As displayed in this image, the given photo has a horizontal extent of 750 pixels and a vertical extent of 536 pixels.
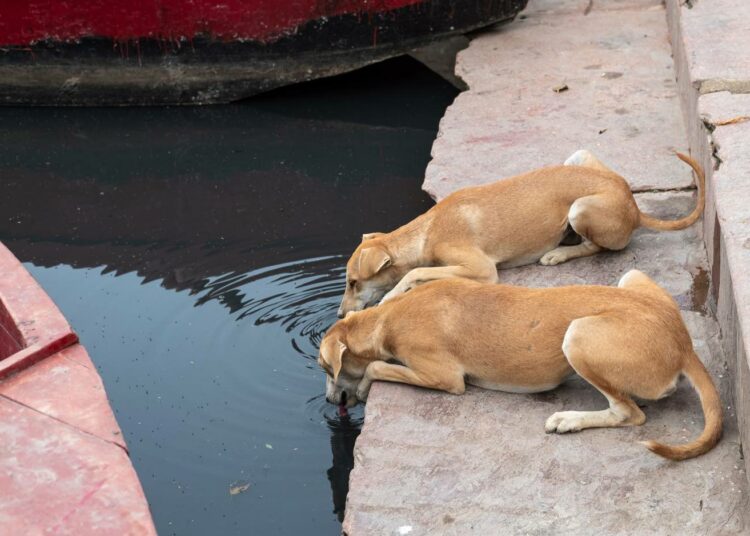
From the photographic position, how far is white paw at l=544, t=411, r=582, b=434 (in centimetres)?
463

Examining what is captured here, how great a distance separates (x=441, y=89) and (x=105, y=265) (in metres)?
3.88

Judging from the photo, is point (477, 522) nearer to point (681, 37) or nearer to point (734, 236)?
point (734, 236)

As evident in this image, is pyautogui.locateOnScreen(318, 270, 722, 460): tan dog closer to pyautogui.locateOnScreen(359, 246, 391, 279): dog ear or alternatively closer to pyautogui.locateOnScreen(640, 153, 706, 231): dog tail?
pyautogui.locateOnScreen(359, 246, 391, 279): dog ear

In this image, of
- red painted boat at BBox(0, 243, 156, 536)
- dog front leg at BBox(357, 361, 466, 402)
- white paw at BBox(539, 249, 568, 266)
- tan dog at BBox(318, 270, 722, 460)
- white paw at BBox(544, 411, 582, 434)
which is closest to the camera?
red painted boat at BBox(0, 243, 156, 536)

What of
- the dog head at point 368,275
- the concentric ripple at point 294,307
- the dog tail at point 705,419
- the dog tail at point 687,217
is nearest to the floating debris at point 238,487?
the concentric ripple at point 294,307

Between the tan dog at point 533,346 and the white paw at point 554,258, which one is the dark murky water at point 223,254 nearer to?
the tan dog at point 533,346

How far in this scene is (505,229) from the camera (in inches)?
236

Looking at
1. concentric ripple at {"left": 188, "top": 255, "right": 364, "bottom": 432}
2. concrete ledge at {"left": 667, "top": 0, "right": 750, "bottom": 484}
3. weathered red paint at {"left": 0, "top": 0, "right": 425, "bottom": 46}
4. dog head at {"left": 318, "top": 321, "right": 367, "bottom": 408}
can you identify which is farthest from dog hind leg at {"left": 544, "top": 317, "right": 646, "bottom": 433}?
weathered red paint at {"left": 0, "top": 0, "right": 425, "bottom": 46}

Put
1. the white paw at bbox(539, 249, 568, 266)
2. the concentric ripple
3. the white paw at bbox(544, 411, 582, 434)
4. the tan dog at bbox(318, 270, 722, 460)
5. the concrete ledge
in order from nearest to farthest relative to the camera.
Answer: the concrete ledge < the tan dog at bbox(318, 270, 722, 460) < the white paw at bbox(544, 411, 582, 434) < the concentric ripple < the white paw at bbox(539, 249, 568, 266)

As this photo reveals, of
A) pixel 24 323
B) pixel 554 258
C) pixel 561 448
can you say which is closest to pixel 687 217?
pixel 554 258

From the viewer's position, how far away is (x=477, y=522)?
13.8 feet

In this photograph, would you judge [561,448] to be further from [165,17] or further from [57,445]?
[165,17]

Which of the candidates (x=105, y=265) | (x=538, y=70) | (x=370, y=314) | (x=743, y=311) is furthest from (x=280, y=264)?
(x=743, y=311)

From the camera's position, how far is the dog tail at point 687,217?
5930 mm
